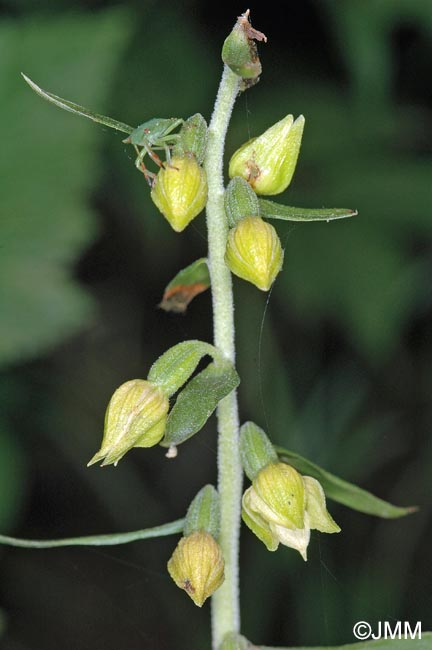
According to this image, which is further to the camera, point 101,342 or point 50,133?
point 101,342

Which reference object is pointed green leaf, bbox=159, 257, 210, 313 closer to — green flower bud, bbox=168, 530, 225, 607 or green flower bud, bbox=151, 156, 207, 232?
green flower bud, bbox=151, 156, 207, 232

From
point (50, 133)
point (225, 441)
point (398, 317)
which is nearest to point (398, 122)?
point (398, 317)

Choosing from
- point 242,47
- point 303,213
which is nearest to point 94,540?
point 303,213

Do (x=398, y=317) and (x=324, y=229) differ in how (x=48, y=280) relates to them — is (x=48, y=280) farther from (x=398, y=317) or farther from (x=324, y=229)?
(x=398, y=317)

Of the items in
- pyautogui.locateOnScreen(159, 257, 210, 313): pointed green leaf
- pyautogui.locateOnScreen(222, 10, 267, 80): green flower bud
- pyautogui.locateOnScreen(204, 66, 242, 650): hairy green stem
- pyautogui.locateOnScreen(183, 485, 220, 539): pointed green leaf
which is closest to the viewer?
pyautogui.locateOnScreen(222, 10, 267, 80): green flower bud

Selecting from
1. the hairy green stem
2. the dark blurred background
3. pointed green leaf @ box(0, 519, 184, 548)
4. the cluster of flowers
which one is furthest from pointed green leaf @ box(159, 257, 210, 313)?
the dark blurred background

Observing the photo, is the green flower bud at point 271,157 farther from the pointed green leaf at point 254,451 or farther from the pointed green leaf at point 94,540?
the pointed green leaf at point 94,540

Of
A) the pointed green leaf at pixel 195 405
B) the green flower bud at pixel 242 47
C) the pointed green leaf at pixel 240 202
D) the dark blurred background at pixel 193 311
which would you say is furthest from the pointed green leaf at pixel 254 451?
the dark blurred background at pixel 193 311
